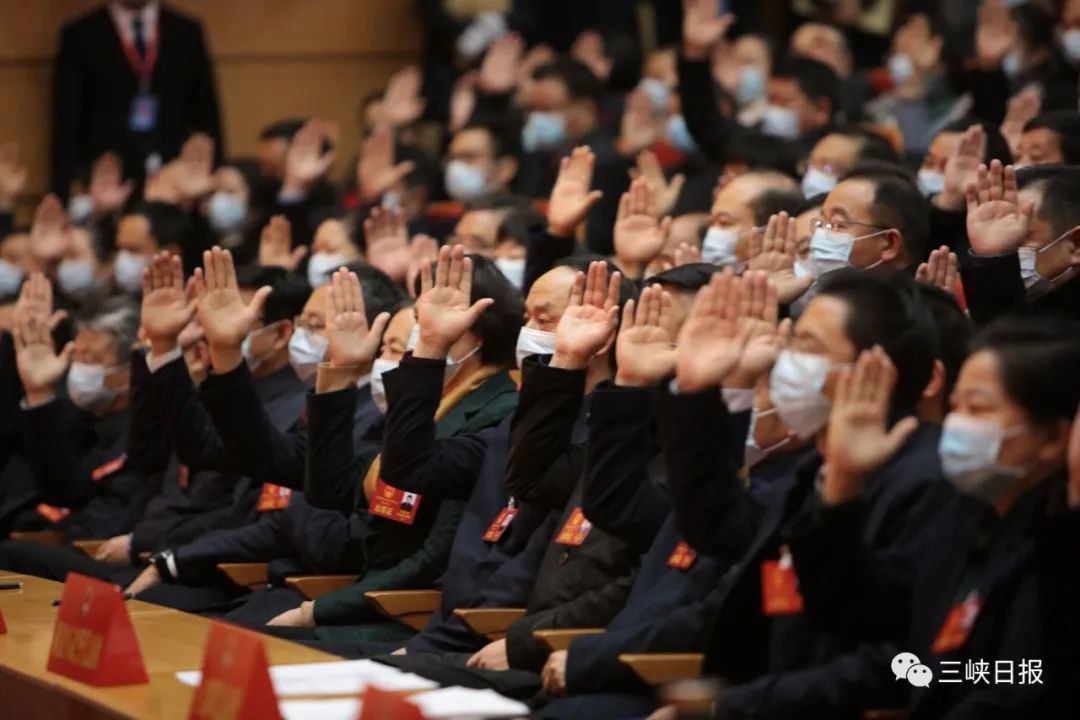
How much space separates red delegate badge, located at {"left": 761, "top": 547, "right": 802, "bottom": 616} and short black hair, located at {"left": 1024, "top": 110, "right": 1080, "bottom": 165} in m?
2.19

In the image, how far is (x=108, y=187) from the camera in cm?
852

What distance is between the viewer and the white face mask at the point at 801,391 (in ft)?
10.1

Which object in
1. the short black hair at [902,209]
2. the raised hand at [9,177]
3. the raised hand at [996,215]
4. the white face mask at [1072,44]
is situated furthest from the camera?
the raised hand at [9,177]

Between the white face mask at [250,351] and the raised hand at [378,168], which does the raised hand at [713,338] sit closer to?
the white face mask at [250,351]

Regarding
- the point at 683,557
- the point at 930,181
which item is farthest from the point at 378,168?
the point at 683,557

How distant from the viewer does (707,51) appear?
6777mm

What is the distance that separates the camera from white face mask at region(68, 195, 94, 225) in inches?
336

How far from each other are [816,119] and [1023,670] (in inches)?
188

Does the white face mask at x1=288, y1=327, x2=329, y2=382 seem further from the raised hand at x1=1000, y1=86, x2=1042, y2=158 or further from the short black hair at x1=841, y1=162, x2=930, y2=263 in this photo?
the raised hand at x1=1000, y1=86, x2=1042, y2=158

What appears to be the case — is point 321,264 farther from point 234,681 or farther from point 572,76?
point 234,681

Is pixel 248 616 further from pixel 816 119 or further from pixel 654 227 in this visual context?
pixel 816 119

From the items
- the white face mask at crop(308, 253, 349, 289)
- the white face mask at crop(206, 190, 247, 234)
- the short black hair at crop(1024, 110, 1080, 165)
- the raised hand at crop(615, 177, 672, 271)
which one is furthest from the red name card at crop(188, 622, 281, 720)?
the white face mask at crop(206, 190, 247, 234)

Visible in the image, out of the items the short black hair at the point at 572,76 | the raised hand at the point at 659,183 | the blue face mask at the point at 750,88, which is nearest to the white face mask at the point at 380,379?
the raised hand at the point at 659,183

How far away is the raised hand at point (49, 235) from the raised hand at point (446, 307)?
12.9 feet
